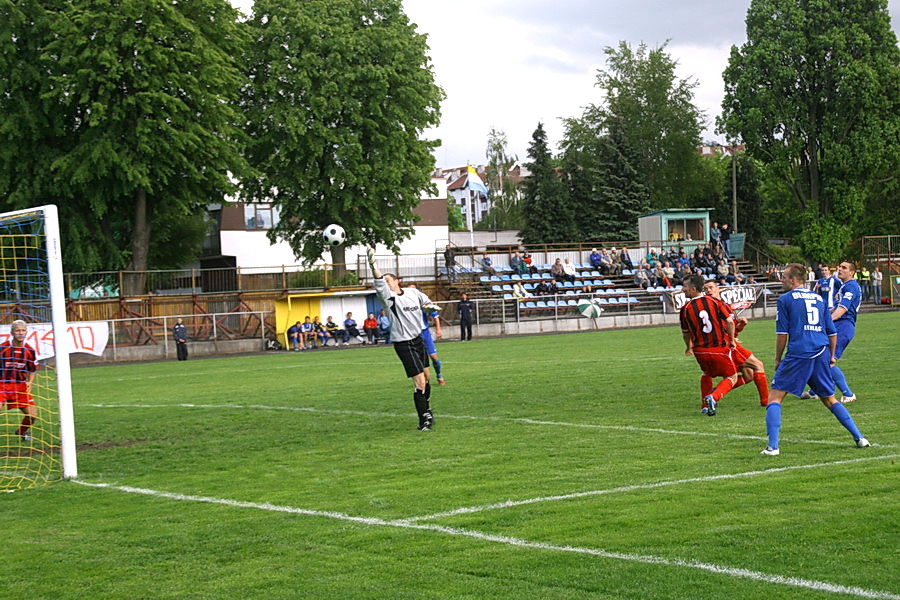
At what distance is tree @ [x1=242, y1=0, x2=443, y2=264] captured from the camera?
48.3m

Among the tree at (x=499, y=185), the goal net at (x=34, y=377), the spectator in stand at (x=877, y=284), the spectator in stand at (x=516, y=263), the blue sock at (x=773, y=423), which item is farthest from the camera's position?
the tree at (x=499, y=185)

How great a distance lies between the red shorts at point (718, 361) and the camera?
13.4m

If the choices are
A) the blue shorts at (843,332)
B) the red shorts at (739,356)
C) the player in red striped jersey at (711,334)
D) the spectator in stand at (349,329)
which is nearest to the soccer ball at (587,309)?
the spectator in stand at (349,329)

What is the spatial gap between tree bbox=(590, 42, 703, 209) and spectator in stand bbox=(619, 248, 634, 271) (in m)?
34.2

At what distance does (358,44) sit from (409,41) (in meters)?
2.99

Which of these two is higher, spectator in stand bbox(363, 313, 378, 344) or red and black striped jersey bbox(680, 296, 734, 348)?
red and black striped jersey bbox(680, 296, 734, 348)

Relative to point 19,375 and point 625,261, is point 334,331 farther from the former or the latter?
point 19,375

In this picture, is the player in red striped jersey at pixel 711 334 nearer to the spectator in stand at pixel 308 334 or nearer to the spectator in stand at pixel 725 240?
the spectator in stand at pixel 308 334

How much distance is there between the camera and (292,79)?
159 ft

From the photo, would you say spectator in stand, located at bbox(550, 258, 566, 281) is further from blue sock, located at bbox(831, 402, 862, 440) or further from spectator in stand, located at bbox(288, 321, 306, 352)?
blue sock, located at bbox(831, 402, 862, 440)

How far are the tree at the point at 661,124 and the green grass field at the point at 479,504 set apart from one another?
68.4m

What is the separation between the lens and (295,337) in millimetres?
40125

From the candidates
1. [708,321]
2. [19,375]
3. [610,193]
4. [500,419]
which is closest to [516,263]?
[610,193]

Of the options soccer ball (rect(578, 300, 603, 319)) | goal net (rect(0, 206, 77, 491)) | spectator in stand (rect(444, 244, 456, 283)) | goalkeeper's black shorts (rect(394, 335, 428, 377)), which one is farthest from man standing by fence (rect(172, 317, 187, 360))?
goalkeeper's black shorts (rect(394, 335, 428, 377))
